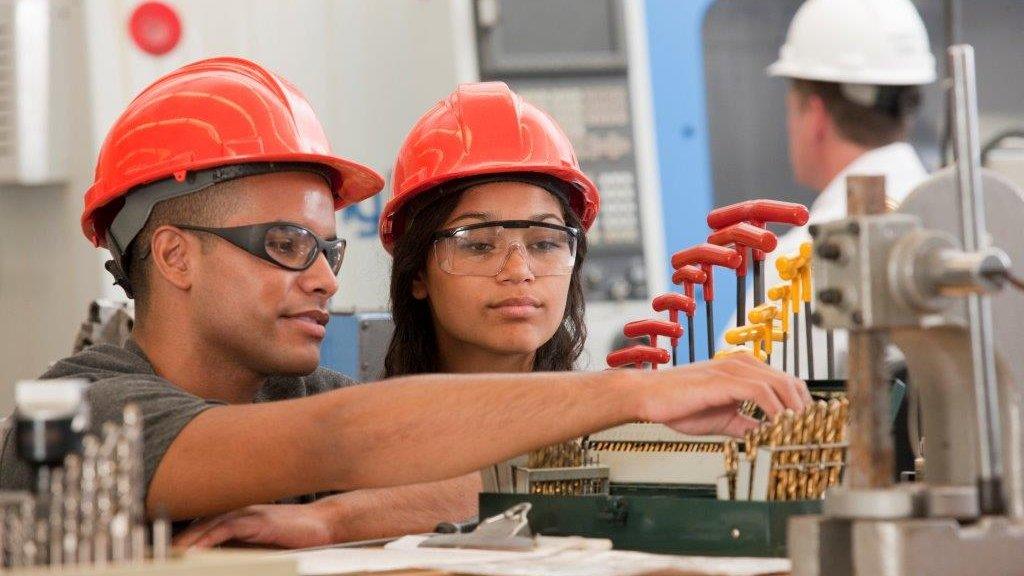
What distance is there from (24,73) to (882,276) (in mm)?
2734

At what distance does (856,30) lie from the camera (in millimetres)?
5035

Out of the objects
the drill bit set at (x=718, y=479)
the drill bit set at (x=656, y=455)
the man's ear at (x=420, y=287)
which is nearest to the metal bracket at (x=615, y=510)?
the drill bit set at (x=718, y=479)

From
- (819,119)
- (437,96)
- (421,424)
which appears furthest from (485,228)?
(819,119)

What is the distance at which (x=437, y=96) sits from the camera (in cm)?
430

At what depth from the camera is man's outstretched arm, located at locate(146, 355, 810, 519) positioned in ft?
5.98

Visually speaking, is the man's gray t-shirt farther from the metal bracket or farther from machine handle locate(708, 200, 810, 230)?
machine handle locate(708, 200, 810, 230)

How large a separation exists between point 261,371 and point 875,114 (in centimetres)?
303

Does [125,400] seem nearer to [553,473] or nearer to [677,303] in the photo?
[553,473]

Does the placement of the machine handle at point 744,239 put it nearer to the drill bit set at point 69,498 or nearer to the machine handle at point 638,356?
the machine handle at point 638,356

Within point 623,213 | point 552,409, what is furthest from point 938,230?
point 623,213

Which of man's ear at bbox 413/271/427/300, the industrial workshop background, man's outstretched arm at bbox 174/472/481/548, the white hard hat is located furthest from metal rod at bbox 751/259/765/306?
the white hard hat

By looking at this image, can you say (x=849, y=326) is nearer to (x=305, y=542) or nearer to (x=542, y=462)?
(x=542, y=462)

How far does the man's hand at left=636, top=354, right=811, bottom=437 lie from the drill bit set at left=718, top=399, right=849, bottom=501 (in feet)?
0.08

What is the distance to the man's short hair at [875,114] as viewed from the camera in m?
5.05
